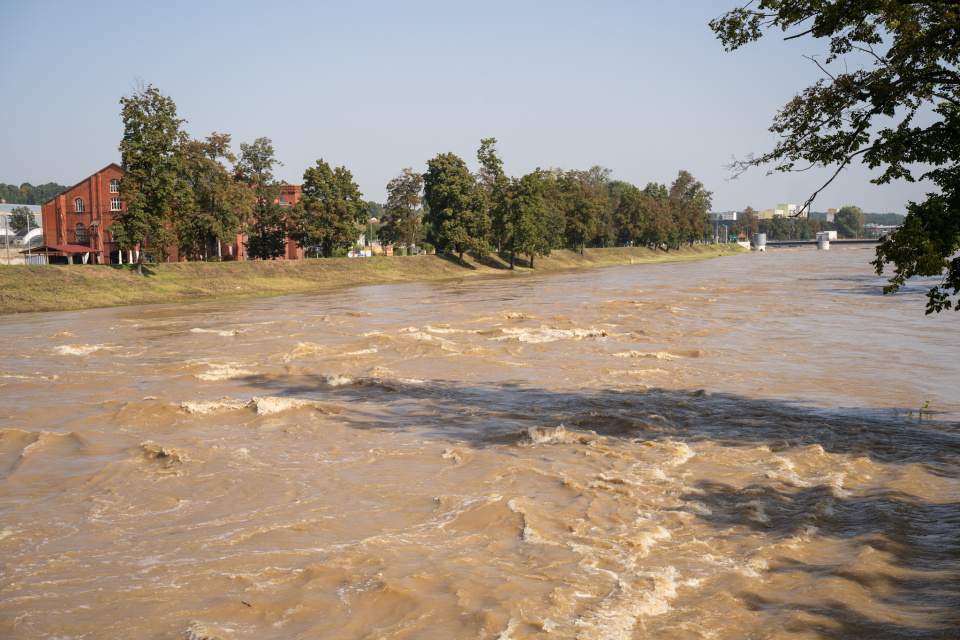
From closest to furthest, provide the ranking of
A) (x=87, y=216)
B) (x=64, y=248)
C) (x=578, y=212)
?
(x=64, y=248) → (x=87, y=216) → (x=578, y=212)

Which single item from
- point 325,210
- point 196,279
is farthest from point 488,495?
point 325,210

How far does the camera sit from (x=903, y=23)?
9.96 meters

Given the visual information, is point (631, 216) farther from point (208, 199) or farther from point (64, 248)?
point (64, 248)

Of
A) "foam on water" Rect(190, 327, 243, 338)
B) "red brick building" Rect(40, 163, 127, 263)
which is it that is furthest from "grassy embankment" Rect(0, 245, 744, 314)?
"red brick building" Rect(40, 163, 127, 263)

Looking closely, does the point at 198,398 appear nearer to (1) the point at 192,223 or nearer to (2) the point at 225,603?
(2) the point at 225,603

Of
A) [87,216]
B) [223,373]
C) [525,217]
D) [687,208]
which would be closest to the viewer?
[223,373]

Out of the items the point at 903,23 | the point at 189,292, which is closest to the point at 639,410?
the point at 903,23

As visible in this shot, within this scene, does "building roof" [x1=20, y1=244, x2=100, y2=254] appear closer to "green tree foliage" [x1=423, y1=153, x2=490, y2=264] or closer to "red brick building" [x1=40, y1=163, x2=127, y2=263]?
"red brick building" [x1=40, y1=163, x2=127, y2=263]

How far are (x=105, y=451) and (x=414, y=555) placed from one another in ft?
26.3

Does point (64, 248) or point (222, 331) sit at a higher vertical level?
point (64, 248)

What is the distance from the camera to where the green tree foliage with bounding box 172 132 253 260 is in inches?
2539

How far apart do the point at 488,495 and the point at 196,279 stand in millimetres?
54091

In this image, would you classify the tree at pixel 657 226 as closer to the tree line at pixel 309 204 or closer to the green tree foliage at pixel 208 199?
the tree line at pixel 309 204

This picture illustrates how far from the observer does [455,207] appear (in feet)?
302
